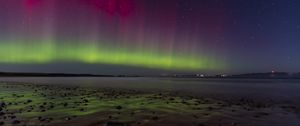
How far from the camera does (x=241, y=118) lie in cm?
1775

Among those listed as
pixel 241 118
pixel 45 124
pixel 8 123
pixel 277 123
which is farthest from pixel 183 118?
pixel 8 123

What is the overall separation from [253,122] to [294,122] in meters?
2.46

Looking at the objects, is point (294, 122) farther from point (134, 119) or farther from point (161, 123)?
point (134, 119)

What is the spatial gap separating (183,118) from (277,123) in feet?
17.3

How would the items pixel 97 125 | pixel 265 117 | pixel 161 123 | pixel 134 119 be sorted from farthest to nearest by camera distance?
pixel 265 117
pixel 134 119
pixel 161 123
pixel 97 125

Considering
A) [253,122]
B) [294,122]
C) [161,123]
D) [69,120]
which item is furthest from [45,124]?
[294,122]

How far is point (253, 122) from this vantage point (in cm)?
1638

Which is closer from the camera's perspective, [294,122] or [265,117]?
[294,122]

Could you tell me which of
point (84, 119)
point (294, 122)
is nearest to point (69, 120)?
point (84, 119)

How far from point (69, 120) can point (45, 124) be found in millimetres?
1541

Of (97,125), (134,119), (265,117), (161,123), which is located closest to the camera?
(97,125)

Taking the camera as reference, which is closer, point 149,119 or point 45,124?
point 45,124

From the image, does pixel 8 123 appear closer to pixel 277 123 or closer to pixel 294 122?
pixel 277 123

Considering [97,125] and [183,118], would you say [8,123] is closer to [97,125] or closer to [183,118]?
[97,125]
